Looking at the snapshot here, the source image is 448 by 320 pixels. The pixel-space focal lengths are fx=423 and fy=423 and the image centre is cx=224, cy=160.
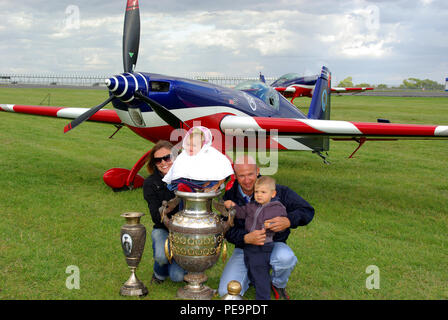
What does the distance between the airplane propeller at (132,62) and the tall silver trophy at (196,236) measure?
309cm

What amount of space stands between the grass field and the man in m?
0.32

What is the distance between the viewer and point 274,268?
3719mm

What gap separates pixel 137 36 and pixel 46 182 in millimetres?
3540

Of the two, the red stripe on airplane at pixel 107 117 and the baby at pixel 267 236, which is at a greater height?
the red stripe on airplane at pixel 107 117

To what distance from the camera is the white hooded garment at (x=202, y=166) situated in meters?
3.54

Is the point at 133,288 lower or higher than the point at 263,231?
lower

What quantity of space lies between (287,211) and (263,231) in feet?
1.42

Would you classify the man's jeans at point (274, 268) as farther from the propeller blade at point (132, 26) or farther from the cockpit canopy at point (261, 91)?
the cockpit canopy at point (261, 91)

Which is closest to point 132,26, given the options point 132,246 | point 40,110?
point 40,110

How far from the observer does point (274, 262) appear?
12.2 feet

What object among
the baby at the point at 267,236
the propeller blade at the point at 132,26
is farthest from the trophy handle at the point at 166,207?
the propeller blade at the point at 132,26

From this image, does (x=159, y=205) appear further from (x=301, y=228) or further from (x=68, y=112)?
(x=68, y=112)

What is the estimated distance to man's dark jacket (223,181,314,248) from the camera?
3.73 metres
